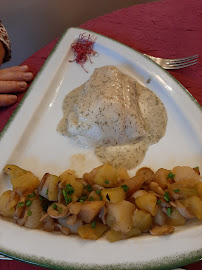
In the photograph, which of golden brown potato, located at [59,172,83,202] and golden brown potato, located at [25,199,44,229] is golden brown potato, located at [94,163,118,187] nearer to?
golden brown potato, located at [59,172,83,202]

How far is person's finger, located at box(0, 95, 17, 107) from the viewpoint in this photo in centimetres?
219

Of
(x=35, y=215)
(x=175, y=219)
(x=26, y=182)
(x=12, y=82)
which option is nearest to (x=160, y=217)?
(x=175, y=219)

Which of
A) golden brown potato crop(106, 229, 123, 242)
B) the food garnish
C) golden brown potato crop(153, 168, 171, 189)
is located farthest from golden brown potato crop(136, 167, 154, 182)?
the food garnish

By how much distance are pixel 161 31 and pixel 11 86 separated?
1.48 m

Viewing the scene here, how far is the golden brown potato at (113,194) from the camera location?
1454mm

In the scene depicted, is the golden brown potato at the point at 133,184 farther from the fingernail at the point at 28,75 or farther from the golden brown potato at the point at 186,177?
the fingernail at the point at 28,75

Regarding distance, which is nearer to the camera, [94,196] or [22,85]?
[94,196]

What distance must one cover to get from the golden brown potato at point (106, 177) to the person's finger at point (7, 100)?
1.03 metres

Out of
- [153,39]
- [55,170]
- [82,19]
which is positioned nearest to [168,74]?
[153,39]

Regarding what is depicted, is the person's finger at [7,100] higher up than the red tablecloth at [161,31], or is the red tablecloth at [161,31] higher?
the red tablecloth at [161,31]

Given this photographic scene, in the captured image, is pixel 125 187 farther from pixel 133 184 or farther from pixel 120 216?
pixel 120 216

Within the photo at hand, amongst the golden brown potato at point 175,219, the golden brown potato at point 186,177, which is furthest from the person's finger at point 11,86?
the golden brown potato at point 175,219

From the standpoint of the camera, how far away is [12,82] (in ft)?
7.53

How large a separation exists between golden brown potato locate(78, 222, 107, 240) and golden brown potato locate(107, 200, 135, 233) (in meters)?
0.06
